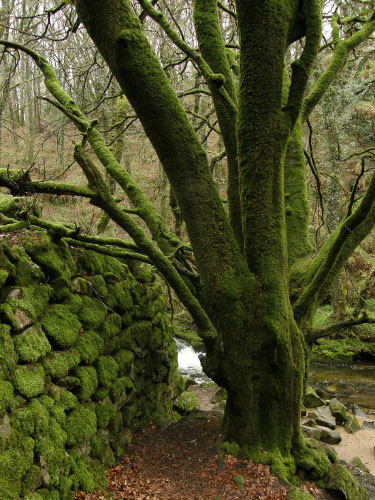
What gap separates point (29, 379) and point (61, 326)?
765mm

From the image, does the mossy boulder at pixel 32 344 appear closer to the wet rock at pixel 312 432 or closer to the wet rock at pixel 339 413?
the wet rock at pixel 312 432

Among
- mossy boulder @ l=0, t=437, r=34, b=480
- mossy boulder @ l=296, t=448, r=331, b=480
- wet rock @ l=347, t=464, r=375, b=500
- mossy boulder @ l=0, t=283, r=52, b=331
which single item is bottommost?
wet rock @ l=347, t=464, r=375, b=500

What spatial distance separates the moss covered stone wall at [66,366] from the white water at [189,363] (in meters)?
5.44

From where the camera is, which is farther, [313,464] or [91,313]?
[91,313]

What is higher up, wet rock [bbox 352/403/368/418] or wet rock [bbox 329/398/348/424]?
wet rock [bbox 329/398/348/424]

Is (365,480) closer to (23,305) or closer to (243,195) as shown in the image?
(243,195)

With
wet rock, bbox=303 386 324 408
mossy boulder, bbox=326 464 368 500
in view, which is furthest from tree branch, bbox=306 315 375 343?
wet rock, bbox=303 386 324 408

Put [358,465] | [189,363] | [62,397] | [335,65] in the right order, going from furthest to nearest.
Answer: [189,363], [358,465], [335,65], [62,397]

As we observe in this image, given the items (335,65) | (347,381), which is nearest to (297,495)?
(335,65)

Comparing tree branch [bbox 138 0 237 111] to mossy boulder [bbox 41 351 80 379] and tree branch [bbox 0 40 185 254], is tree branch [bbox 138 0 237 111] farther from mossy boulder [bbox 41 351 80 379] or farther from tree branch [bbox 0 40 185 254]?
mossy boulder [bbox 41 351 80 379]

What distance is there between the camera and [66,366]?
377cm

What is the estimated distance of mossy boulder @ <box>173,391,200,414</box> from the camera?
21.6 feet

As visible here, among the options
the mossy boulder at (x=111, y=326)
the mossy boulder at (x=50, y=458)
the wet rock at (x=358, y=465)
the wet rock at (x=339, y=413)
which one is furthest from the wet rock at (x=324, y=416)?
the mossy boulder at (x=50, y=458)

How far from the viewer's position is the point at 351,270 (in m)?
14.2
